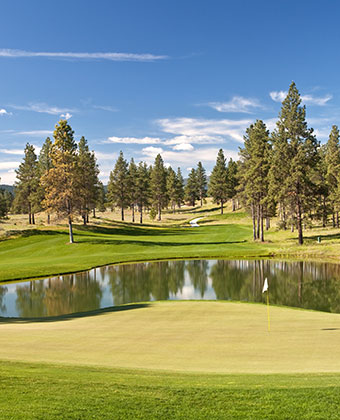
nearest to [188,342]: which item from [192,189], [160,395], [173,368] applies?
[173,368]

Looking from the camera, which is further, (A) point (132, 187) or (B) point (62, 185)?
(A) point (132, 187)

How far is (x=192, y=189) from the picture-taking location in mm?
148875

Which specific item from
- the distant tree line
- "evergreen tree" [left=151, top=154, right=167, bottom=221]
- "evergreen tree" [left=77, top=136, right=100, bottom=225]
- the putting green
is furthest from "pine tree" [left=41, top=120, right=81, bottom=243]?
"evergreen tree" [left=151, top=154, right=167, bottom=221]

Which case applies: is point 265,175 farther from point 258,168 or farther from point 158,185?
point 158,185

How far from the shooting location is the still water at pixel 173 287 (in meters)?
24.4

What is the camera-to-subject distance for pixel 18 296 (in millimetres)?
27219

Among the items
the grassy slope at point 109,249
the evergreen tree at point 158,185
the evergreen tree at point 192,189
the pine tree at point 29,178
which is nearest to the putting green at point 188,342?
the grassy slope at point 109,249

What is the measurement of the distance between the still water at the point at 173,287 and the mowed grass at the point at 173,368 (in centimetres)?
780

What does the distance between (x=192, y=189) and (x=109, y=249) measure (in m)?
99.6

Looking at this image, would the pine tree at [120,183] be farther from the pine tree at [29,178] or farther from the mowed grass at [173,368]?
the mowed grass at [173,368]

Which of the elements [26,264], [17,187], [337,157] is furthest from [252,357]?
[17,187]

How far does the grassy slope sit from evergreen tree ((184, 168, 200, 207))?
80491mm

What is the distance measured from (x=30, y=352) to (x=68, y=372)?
2.87 meters

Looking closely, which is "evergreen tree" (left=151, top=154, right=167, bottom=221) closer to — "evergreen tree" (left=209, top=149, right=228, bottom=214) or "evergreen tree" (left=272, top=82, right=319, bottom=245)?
"evergreen tree" (left=209, top=149, right=228, bottom=214)
